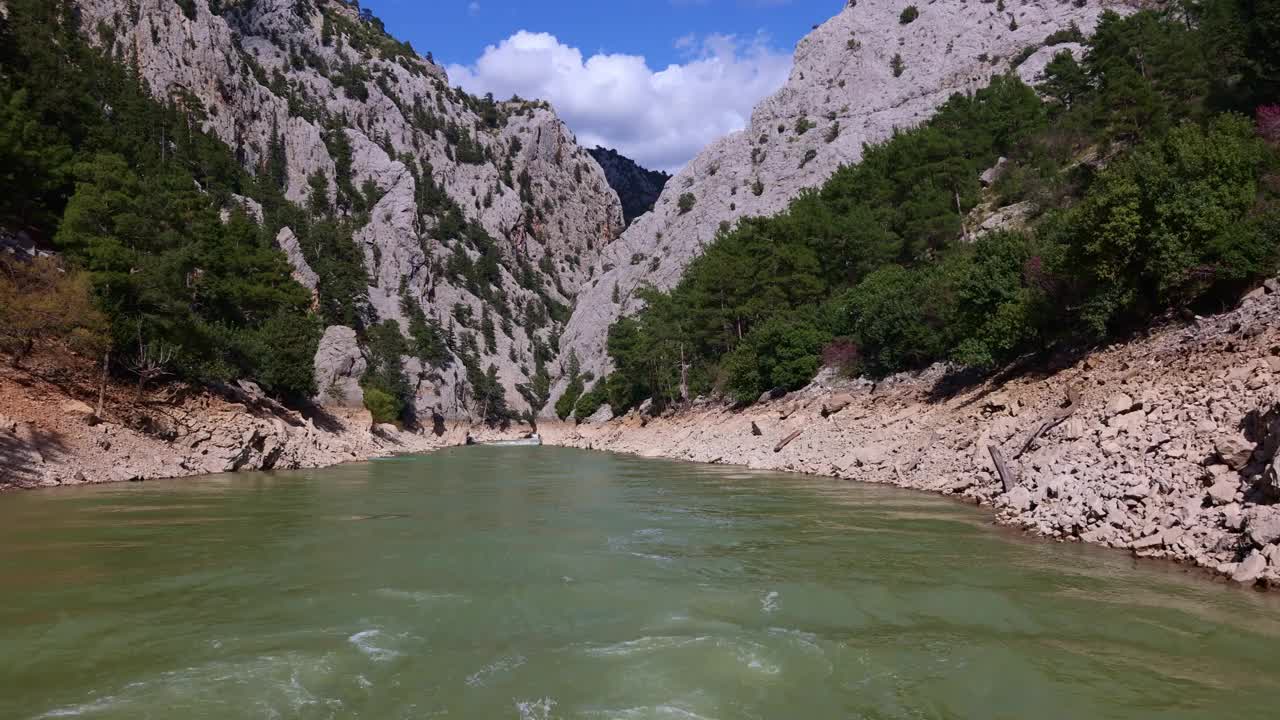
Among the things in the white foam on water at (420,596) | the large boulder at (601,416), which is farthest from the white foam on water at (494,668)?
the large boulder at (601,416)

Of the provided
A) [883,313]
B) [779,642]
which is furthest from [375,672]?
[883,313]

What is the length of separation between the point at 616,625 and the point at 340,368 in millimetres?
84393

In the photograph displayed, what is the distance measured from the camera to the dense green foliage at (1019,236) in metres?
22.0

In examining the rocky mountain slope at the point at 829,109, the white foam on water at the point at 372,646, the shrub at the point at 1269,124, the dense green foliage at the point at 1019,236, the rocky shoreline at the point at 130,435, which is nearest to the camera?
the white foam on water at the point at 372,646

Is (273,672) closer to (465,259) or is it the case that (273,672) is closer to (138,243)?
(138,243)

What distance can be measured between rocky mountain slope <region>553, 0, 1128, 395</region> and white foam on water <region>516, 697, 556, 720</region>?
93.3 m

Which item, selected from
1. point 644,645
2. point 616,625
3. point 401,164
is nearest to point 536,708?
point 644,645

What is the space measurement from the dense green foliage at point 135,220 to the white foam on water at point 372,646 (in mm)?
33162

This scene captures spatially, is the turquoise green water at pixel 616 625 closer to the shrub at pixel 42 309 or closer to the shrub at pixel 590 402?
the shrub at pixel 42 309

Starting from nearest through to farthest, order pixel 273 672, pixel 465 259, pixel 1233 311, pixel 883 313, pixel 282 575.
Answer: pixel 273 672, pixel 282 575, pixel 1233 311, pixel 883 313, pixel 465 259

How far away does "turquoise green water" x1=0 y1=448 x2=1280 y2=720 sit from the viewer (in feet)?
22.1

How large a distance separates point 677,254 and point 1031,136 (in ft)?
182

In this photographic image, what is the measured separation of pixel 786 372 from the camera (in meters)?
46.5

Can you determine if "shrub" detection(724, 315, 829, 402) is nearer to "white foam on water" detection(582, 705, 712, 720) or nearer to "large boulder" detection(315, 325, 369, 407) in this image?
"white foam on water" detection(582, 705, 712, 720)
